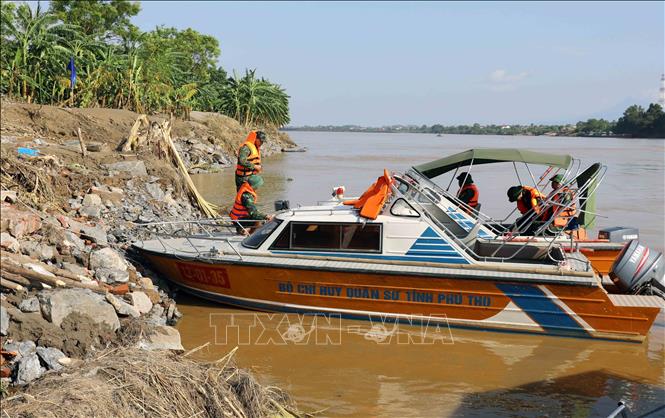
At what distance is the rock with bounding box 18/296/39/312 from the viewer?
23.8ft

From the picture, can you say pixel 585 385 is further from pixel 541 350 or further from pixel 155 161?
pixel 155 161

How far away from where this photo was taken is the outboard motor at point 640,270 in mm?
9047

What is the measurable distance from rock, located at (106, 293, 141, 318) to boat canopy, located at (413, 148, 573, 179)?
5.55m

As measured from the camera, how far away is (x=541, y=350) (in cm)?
891

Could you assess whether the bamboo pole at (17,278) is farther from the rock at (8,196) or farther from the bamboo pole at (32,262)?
the rock at (8,196)

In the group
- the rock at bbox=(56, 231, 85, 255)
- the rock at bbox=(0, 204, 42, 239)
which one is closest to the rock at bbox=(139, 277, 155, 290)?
the rock at bbox=(56, 231, 85, 255)

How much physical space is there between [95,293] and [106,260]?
1.17 metres

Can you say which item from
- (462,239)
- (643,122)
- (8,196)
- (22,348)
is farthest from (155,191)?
(643,122)

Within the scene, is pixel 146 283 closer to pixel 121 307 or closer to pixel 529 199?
pixel 121 307

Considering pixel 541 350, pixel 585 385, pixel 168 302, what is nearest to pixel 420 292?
pixel 541 350

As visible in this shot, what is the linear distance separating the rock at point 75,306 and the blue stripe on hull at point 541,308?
5169mm

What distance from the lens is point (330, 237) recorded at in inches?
388

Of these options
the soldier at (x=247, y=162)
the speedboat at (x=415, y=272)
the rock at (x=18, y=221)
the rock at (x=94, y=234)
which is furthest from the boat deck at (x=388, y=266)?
the rock at (x=18, y=221)

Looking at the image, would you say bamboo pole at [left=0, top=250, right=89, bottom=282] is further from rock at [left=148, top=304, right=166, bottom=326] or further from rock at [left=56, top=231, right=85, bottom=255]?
rock at [left=148, top=304, right=166, bottom=326]
